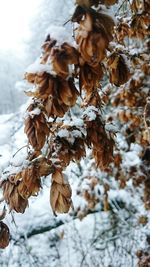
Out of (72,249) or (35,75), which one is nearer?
(35,75)

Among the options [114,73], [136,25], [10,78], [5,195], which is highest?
[10,78]

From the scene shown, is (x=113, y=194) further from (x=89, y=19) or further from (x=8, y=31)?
(x=8, y=31)

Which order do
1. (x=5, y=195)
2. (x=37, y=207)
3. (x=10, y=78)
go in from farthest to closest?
1. (x=10, y=78)
2. (x=37, y=207)
3. (x=5, y=195)

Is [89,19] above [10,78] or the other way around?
the other way around

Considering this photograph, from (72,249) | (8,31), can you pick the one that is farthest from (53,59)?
(8,31)

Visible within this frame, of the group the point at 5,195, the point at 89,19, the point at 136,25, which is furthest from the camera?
the point at 136,25

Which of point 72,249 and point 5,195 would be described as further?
point 72,249

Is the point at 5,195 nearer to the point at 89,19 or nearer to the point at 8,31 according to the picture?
the point at 89,19

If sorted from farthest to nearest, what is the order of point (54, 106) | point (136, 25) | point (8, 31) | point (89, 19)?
1. point (8, 31)
2. point (136, 25)
3. point (54, 106)
4. point (89, 19)

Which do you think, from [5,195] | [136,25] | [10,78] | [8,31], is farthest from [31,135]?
[10,78]
